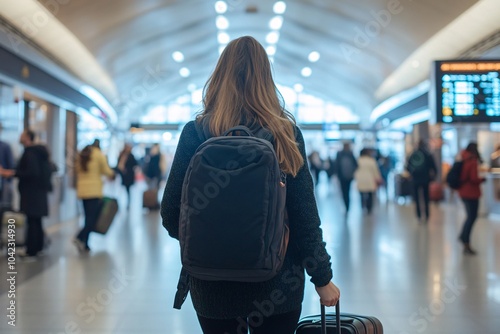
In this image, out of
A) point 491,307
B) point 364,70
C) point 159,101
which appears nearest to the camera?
point 491,307

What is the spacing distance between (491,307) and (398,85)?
1856 cm

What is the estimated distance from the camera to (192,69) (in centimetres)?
3027

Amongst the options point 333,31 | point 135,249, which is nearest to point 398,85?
point 333,31

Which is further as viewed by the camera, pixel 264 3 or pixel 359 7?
pixel 264 3

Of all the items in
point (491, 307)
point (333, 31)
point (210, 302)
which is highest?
point (333, 31)

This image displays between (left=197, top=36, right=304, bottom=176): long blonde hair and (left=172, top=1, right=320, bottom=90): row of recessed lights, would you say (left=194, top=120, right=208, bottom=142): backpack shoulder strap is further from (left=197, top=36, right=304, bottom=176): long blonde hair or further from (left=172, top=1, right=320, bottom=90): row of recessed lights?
(left=172, top=1, right=320, bottom=90): row of recessed lights

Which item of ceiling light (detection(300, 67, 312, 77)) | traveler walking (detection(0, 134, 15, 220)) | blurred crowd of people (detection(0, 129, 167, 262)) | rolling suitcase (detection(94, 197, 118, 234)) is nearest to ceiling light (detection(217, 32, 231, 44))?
ceiling light (detection(300, 67, 312, 77))

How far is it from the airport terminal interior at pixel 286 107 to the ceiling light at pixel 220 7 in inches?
8.2

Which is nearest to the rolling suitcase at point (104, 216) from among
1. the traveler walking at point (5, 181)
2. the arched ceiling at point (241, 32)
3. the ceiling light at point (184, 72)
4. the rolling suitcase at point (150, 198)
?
the traveler walking at point (5, 181)

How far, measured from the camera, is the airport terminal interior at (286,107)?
541 centimetres

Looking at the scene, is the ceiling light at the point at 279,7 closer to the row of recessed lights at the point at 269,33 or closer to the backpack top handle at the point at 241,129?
the row of recessed lights at the point at 269,33

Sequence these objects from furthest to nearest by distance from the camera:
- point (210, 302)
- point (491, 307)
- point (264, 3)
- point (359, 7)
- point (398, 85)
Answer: point (398, 85), point (264, 3), point (359, 7), point (491, 307), point (210, 302)

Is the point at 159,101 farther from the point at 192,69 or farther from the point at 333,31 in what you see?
the point at 333,31

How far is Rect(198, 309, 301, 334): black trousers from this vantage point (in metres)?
1.97
